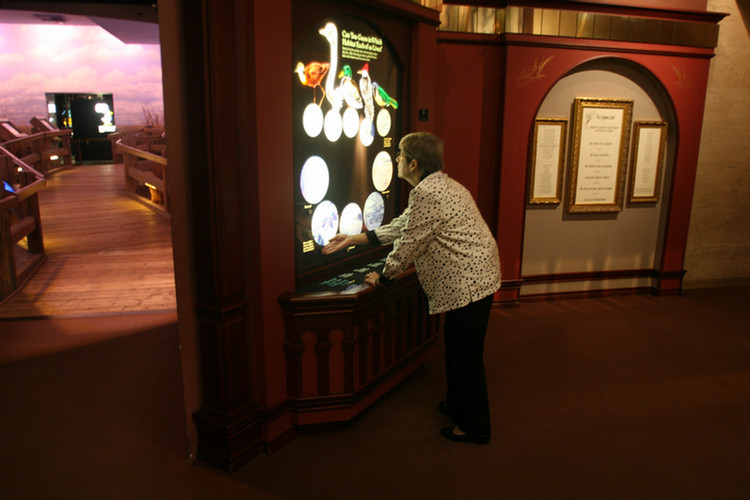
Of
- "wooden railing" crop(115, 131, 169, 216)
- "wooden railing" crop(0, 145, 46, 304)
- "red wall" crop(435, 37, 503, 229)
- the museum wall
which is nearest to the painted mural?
"wooden railing" crop(115, 131, 169, 216)

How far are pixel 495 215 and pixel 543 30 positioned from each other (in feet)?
5.58

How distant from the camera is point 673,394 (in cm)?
354

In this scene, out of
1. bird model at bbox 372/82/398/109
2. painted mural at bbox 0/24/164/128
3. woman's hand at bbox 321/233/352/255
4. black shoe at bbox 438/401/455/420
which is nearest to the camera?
woman's hand at bbox 321/233/352/255

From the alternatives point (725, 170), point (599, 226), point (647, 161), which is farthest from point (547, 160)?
point (725, 170)

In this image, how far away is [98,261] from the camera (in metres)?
6.56

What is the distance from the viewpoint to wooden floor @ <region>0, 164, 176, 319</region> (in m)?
5.14

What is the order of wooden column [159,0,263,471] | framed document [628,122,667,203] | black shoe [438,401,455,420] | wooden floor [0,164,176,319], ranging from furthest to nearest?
framed document [628,122,667,203], wooden floor [0,164,176,319], black shoe [438,401,455,420], wooden column [159,0,263,471]

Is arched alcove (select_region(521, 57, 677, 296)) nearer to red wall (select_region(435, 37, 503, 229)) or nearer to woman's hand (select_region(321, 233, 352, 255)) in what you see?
red wall (select_region(435, 37, 503, 229))

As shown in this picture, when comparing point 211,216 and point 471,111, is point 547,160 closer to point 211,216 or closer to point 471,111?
point 471,111

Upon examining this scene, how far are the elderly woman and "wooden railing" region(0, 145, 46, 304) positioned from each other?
4.26 m

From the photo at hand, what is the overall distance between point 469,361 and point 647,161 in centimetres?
376

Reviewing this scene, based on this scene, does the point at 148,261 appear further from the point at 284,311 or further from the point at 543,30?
the point at 543,30

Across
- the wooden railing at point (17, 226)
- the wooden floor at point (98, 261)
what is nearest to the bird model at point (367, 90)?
the wooden floor at point (98, 261)

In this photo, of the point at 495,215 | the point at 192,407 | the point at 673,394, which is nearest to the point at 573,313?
the point at 495,215
